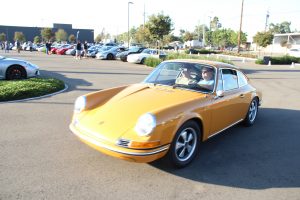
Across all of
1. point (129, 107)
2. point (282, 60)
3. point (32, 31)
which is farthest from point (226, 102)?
point (32, 31)

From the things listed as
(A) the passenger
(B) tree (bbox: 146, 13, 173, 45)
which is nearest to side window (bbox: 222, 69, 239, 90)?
(A) the passenger

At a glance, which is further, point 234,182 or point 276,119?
point 276,119

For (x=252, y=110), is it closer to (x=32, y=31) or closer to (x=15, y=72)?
(x=15, y=72)

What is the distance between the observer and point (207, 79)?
506 cm

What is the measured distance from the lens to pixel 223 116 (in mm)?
5109

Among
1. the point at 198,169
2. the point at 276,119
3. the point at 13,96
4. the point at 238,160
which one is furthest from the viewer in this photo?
the point at 13,96

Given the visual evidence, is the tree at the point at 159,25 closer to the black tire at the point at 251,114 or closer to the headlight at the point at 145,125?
the black tire at the point at 251,114

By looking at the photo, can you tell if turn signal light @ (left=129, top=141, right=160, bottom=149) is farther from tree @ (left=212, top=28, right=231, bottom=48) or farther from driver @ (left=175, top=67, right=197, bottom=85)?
tree @ (left=212, top=28, right=231, bottom=48)

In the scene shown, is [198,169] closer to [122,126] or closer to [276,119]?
[122,126]

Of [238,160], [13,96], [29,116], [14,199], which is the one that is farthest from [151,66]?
[14,199]

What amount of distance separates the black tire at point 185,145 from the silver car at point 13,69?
9.19 m

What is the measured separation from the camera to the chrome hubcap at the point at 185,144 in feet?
13.7

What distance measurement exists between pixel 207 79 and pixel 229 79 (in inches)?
26.7

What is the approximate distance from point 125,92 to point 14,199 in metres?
2.43
